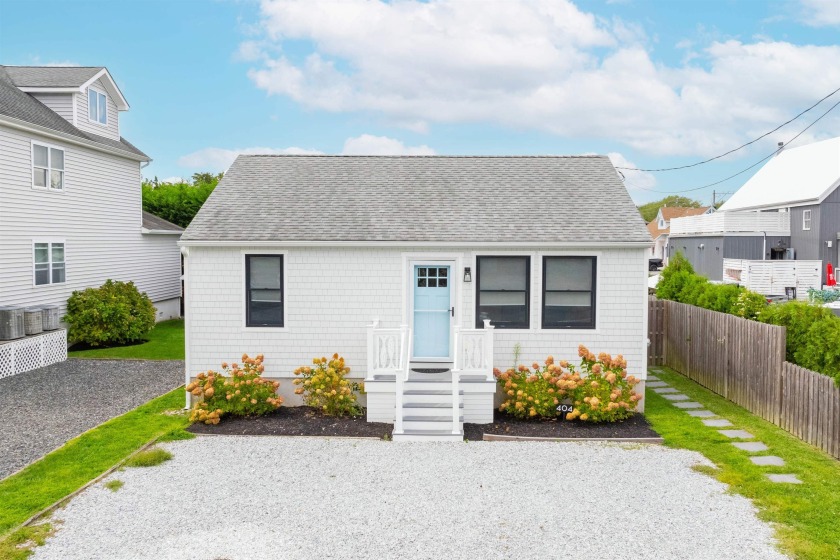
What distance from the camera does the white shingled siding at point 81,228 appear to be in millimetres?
16125

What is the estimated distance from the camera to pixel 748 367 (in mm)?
11297

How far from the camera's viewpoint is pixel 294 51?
21.8m

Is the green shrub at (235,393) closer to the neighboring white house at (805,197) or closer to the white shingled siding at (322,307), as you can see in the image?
the white shingled siding at (322,307)

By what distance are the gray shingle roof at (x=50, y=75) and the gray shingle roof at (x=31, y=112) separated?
0.86ft

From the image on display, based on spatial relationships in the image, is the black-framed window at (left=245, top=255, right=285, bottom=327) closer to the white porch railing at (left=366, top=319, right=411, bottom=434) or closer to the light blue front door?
the white porch railing at (left=366, top=319, right=411, bottom=434)

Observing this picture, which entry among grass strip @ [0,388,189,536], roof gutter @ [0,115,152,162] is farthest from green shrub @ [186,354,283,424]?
roof gutter @ [0,115,152,162]

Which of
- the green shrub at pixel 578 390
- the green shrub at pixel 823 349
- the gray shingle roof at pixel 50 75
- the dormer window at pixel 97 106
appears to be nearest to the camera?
the green shrub at pixel 823 349

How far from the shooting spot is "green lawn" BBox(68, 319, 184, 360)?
17.2 meters

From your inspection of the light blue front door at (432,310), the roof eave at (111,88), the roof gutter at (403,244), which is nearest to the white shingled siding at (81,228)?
the roof eave at (111,88)

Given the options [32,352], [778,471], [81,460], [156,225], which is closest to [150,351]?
[32,352]

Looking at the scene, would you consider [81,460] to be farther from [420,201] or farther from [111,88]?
[111,88]

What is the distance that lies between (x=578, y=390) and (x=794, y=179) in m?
31.8

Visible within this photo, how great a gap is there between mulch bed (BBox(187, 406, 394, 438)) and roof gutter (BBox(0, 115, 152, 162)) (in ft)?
33.9

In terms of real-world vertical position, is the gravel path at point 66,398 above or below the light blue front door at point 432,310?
below
